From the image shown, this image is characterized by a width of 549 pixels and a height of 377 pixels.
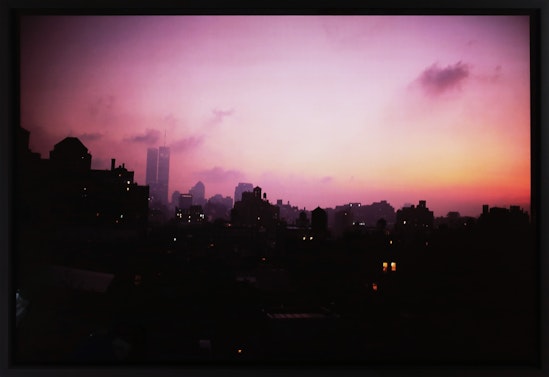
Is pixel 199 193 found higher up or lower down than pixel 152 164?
lower down

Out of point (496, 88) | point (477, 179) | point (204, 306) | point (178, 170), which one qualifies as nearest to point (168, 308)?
point (204, 306)

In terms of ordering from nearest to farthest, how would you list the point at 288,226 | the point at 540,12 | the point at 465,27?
the point at 540,12
the point at 465,27
the point at 288,226

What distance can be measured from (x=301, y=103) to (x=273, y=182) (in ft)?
1.28

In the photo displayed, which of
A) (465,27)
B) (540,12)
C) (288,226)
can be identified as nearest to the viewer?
(540,12)

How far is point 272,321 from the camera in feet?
7.13

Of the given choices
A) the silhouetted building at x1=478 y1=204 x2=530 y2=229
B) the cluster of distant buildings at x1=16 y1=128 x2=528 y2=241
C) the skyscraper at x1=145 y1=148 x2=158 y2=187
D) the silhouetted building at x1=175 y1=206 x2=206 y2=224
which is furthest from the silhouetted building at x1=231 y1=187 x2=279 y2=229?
the silhouetted building at x1=478 y1=204 x2=530 y2=229

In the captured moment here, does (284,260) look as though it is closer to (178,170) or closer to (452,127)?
(178,170)

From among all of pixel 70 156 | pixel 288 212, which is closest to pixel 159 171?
pixel 70 156

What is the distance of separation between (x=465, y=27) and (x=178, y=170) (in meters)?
1.40

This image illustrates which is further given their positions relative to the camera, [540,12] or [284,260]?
[284,260]

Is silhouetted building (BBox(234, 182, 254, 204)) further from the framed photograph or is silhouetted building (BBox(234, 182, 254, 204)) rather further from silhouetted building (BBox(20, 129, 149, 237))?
silhouetted building (BBox(20, 129, 149, 237))

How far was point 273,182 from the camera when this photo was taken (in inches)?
88.0

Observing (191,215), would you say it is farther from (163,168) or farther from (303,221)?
(303,221)

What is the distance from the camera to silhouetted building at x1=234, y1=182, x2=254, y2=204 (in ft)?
7.20
